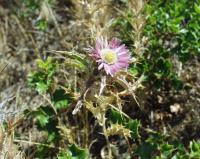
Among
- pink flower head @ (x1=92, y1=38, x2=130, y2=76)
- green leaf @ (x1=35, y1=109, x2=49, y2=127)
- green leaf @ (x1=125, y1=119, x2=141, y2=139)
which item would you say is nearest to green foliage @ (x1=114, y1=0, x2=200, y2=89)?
green leaf @ (x1=125, y1=119, x2=141, y2=139)

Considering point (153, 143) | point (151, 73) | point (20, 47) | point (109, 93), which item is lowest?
point (153, 143)

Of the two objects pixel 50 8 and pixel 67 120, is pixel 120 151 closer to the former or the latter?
pixel 67 120

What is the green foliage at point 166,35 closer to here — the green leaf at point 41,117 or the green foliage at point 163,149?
the green foliage at point 163,149

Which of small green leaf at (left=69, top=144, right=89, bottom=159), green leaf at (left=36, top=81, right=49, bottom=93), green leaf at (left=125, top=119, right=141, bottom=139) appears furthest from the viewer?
green leaf at (left=36, top=81, right=49, bottom=93)

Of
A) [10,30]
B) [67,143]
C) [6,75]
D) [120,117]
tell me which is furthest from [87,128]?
[10,30]

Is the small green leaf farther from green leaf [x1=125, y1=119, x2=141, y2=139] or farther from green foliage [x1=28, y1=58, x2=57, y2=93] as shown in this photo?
green foliage [x1=28, y1=58, x2=57, y2=93]

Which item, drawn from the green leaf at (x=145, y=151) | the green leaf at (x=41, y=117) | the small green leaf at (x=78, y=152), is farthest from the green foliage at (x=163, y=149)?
the green leaf at (x=41, y=117)

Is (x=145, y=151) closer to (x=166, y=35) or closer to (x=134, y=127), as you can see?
(x=134, y=127)

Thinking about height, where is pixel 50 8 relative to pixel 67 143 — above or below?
above
